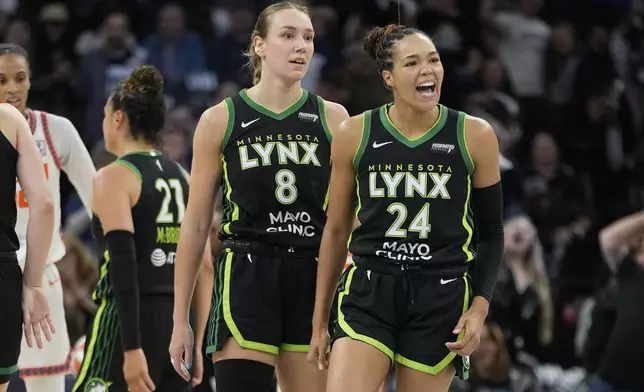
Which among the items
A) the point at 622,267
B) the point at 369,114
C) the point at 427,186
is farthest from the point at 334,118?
the point at 622,267

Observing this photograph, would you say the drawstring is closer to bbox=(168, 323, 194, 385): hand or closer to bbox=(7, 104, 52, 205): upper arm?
bbox=(168, 323, 194, 385): hand

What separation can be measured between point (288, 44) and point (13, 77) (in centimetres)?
155

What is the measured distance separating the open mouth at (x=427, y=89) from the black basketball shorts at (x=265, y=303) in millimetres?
847

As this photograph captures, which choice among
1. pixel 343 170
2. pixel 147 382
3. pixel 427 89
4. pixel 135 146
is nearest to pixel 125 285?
pixel 147 382

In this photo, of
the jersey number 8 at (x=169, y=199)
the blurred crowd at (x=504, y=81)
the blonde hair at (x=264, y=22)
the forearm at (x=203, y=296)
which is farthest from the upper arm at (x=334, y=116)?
the blurred crowd at (x=504, y=81)

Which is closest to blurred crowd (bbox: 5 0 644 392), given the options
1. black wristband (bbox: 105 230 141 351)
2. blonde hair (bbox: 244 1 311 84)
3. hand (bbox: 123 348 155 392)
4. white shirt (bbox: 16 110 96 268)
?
white shirt (bbox: 16 110 96 268)

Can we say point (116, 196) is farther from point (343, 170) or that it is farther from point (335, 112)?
point (343, 170)

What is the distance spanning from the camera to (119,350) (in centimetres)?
617

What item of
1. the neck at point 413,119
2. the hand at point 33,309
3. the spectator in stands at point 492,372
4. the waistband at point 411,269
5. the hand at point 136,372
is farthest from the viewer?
the spectator in stands at point 492,372

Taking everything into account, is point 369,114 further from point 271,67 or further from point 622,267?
point 622,267

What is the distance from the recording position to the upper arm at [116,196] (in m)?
6.09

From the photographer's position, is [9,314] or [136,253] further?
[136,253]

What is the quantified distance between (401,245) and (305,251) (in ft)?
1.68

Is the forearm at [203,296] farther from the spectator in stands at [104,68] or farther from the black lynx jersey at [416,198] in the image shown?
the spectator in stands at [104,68]
